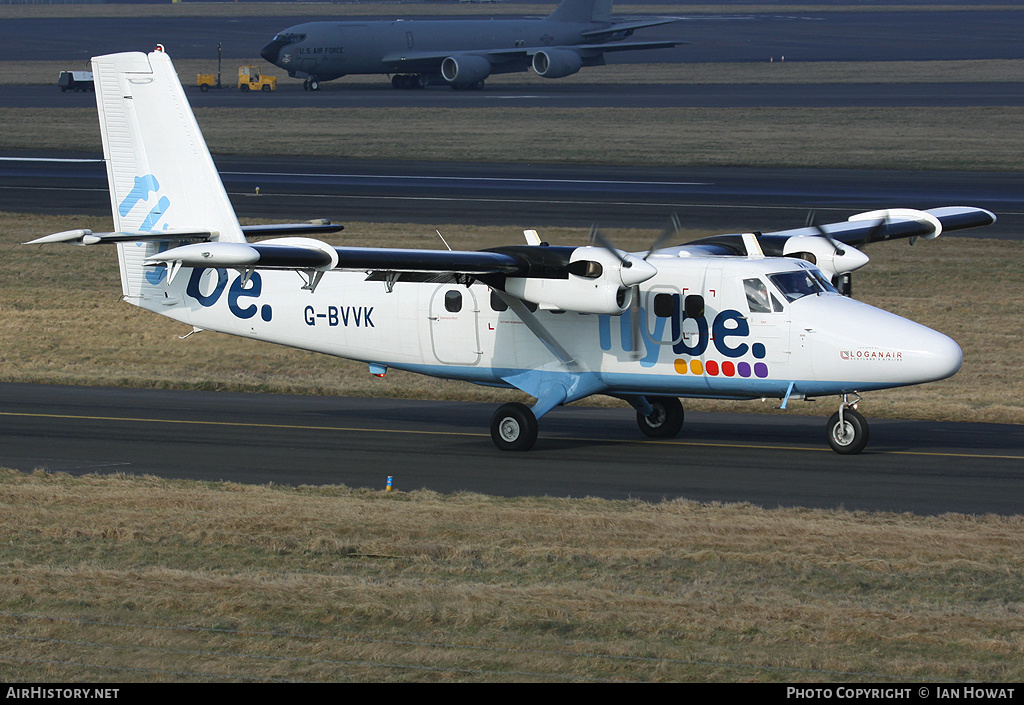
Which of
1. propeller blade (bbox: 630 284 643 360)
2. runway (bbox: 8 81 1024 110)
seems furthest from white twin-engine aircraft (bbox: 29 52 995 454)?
runway (bbox: 8 81 1024 110)

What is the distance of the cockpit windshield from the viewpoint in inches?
758

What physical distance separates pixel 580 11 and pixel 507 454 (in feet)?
273

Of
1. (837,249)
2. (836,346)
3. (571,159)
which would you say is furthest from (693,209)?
(836,346)

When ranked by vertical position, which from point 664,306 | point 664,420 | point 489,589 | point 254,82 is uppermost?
point 254,82

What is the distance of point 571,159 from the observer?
58.8 m

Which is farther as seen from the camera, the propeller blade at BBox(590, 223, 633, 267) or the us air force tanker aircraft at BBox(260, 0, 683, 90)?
the us air force tanker aircraft at BBox(260, 0, 683, 90)

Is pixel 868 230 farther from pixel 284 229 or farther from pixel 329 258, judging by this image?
pixel 284 229

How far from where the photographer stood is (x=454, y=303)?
2114cm

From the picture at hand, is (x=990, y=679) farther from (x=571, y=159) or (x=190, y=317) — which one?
(x=571, y=159)

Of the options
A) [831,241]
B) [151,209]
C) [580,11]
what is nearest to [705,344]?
[831,241]

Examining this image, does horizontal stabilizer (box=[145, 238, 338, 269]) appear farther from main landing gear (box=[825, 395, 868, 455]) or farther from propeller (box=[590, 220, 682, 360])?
main landing gear (box=[825, 395, 868, 455])

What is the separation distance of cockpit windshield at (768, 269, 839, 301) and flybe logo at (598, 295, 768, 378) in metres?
0.73

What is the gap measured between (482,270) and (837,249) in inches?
244

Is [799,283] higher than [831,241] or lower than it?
lower
